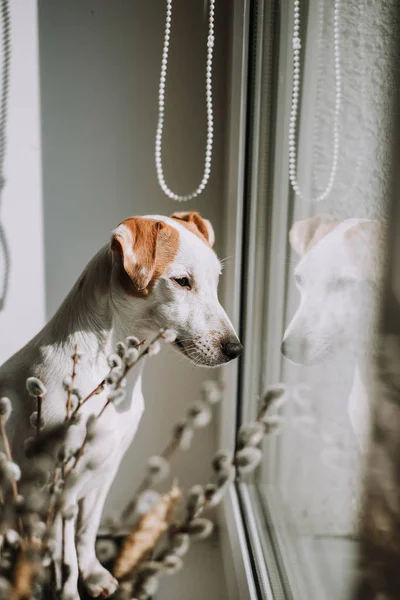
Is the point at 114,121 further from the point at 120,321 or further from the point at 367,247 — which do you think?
the point at 367,247

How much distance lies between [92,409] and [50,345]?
0.11 meters

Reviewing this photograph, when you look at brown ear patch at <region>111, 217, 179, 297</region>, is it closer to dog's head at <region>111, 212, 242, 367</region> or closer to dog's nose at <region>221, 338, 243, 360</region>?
dog's head at <region>111, 212, 242, 367</region>

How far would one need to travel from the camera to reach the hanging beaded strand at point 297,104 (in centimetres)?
57

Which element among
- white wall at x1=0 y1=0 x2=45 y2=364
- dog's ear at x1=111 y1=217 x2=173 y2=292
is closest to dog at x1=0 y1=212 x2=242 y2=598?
dog's ear at x1=111 y1=217 x2=173 y2=292

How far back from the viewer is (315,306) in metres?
0.59

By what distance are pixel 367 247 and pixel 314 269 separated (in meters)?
0.16

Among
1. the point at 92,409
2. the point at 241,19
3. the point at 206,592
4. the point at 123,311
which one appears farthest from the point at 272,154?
the point at 206,592

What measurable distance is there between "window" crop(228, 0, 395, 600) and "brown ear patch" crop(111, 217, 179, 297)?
0.54 feet

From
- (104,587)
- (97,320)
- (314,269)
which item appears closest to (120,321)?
(97,320)

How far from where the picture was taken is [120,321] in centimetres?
73

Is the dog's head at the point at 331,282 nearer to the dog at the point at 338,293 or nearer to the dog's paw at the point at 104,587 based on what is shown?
the dog at the point at 338,293

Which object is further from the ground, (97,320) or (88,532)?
(97,320)

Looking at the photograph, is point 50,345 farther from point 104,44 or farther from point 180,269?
point 104,44

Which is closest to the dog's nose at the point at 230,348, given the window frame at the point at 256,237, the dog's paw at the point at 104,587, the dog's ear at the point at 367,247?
the window frame at the point at 256,237
